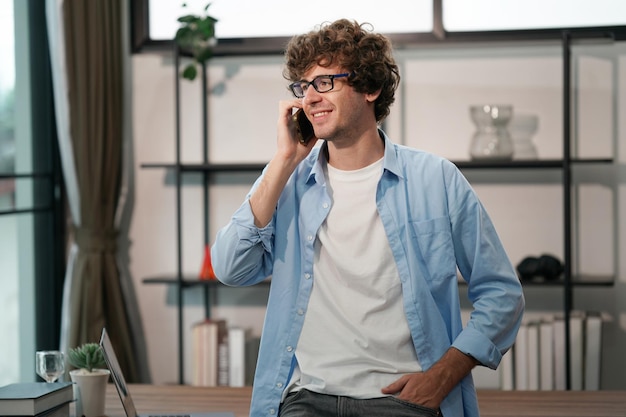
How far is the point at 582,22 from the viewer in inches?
167

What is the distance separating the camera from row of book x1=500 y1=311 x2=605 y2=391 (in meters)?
3.97

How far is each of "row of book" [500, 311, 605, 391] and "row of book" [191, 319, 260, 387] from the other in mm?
1251

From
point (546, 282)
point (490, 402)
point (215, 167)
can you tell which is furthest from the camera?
point (215, 167)

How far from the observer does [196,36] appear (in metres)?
4.25

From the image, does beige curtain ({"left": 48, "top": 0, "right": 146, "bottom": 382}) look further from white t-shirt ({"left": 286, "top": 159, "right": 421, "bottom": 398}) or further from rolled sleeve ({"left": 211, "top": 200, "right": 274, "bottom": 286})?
white t-shirt ({"left": 286, "top": 159, "right": 421, "bottom": 398})

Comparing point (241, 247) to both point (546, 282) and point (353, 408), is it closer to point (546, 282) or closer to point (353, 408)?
point (353, 408)

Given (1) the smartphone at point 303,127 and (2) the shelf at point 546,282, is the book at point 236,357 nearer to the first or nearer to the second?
(2) the shelf at point 546,282

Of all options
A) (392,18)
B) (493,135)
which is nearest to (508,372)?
(493,135)

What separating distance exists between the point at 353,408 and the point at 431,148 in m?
2.53

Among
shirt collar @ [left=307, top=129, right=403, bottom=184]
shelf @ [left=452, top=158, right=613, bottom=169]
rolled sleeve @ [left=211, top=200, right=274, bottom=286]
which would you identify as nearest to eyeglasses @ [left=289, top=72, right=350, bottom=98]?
shirt collar @ [left=307, top=129, right=403, bottom=184]

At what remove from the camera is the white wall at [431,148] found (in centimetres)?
420

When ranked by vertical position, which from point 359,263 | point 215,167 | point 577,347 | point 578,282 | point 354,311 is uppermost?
point 215,167

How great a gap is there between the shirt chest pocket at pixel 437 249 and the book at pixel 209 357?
2.29m

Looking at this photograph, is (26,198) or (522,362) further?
(26,198)
